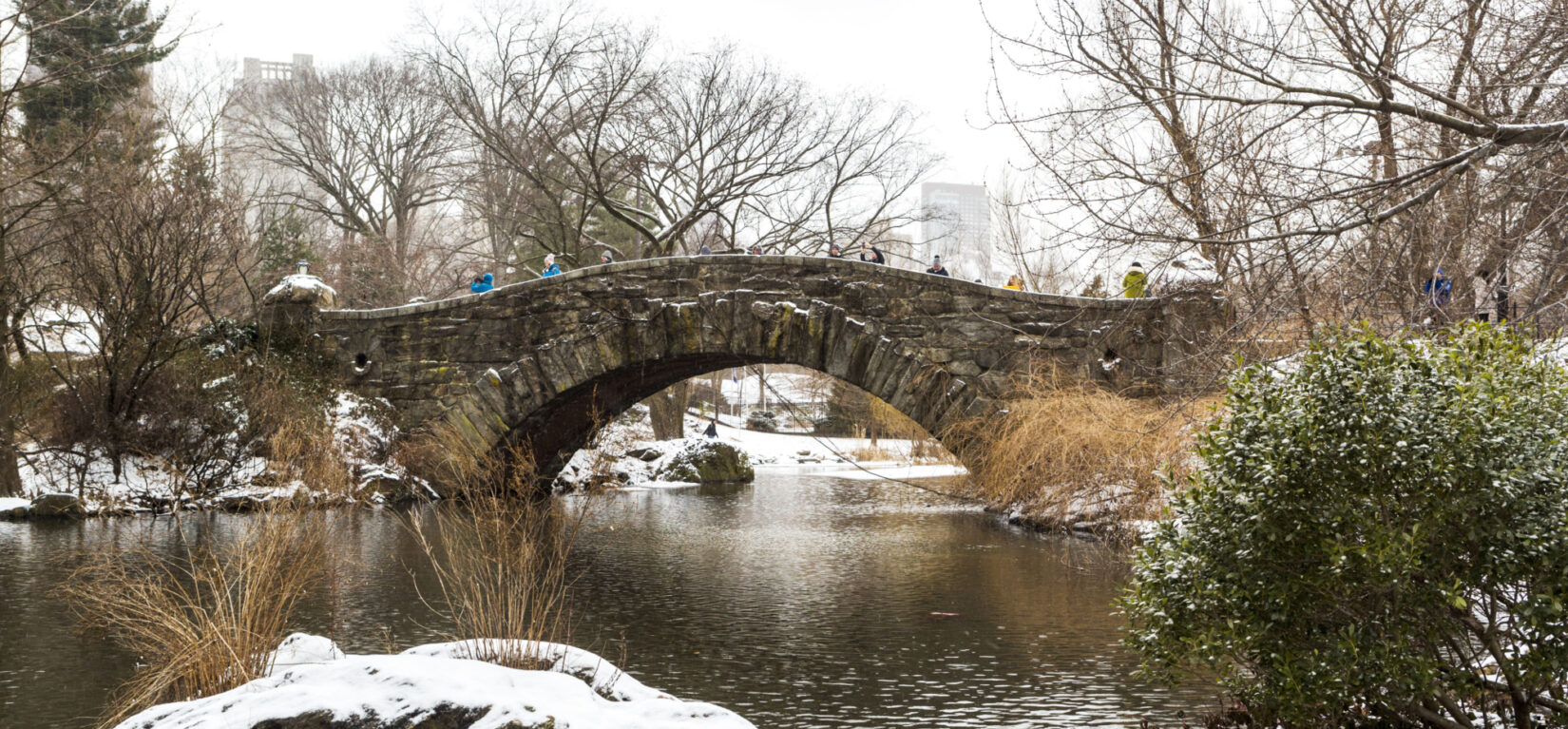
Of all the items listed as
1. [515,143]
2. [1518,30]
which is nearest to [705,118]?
[515,143]

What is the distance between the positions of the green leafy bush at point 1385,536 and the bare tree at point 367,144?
22.1m

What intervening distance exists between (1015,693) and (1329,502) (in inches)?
87.5

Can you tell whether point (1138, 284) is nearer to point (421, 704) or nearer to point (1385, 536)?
point (1385, 536)

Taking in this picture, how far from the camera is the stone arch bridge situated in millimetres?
12055

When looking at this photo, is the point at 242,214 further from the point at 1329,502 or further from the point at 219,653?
the point at 1329,502

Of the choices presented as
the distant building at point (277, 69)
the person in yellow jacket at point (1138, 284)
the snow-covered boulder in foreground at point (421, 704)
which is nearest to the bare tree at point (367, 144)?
the distant building at point (277, 69)

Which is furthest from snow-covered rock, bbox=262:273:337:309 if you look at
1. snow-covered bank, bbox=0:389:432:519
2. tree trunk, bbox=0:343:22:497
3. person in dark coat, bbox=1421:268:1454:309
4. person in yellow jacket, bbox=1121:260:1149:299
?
person in dark coat, bbox=1421:268:1454:309

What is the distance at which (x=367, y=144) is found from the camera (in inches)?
1000

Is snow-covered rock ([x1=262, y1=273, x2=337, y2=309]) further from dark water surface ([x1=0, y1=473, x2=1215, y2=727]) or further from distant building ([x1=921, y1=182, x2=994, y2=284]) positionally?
distant building ([x1=921, y1=182, x2=994, y2=284])

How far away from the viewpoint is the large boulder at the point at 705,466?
1902 centimetres

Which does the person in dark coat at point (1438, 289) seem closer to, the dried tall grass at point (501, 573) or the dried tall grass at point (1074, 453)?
the dried tall grass at point (1074, 453)

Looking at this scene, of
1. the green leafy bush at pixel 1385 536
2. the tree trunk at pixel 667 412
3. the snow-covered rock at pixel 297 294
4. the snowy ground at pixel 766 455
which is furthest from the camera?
the tree trunk at pixel 667 412

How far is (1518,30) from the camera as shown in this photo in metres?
5.52

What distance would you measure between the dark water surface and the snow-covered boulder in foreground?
4.25 feet
